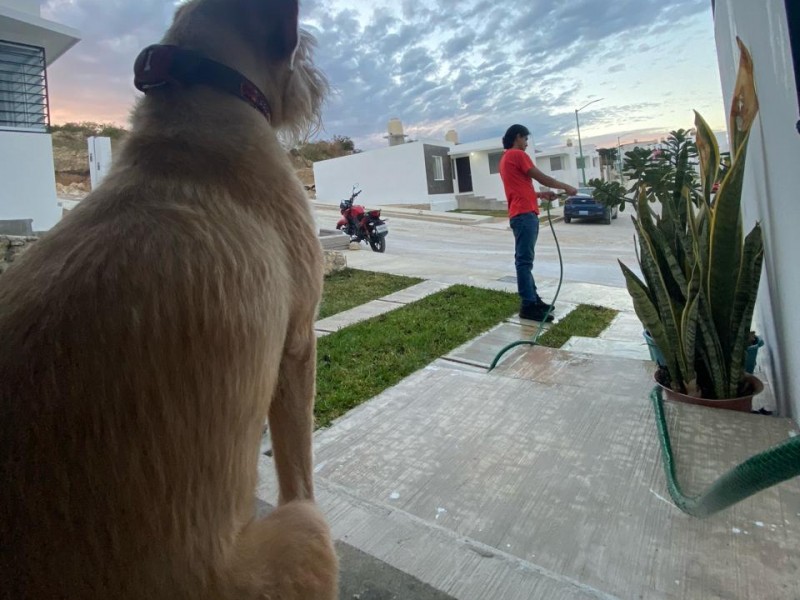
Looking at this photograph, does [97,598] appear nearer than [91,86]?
Yes

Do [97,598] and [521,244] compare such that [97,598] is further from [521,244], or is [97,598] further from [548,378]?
[521,244]

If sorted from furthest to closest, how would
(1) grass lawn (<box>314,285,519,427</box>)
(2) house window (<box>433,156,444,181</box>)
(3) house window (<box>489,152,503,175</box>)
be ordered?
(3) house window (<box>489,152,503,175</box>) → (2) house window (<box>433,156,444,181</box>) → (1) grass lawn (<box>314,285,519,427</box>)

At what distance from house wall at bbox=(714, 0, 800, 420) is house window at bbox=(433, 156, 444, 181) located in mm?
28491

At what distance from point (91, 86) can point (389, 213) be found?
1989cm

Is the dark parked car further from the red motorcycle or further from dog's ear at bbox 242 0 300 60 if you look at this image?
dog's ear at bbox 242 0 300 60

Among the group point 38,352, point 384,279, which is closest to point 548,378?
point 38,352

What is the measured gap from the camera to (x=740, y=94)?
2.68 metres

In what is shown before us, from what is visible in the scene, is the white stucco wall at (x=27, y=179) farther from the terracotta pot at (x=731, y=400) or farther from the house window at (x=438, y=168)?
the house window at (x=438, y=168)

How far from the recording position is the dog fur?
0.77 metres

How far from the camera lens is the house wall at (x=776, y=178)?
202 centimetres

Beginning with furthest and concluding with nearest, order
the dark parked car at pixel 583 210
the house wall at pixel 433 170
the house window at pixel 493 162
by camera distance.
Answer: the house window at pixel 493 162, the house wall at pixel 433 170, the dark parked car at pixel 583 210

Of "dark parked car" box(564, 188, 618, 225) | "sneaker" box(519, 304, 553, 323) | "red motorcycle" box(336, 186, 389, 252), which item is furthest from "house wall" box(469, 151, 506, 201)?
"sneaker" box(519, 304, 553, 323)

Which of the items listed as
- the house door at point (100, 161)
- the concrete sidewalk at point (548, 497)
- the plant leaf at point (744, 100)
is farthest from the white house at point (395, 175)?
the concrete sidewalk at point (548, 497)

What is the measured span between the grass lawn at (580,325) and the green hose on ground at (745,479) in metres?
2.68
